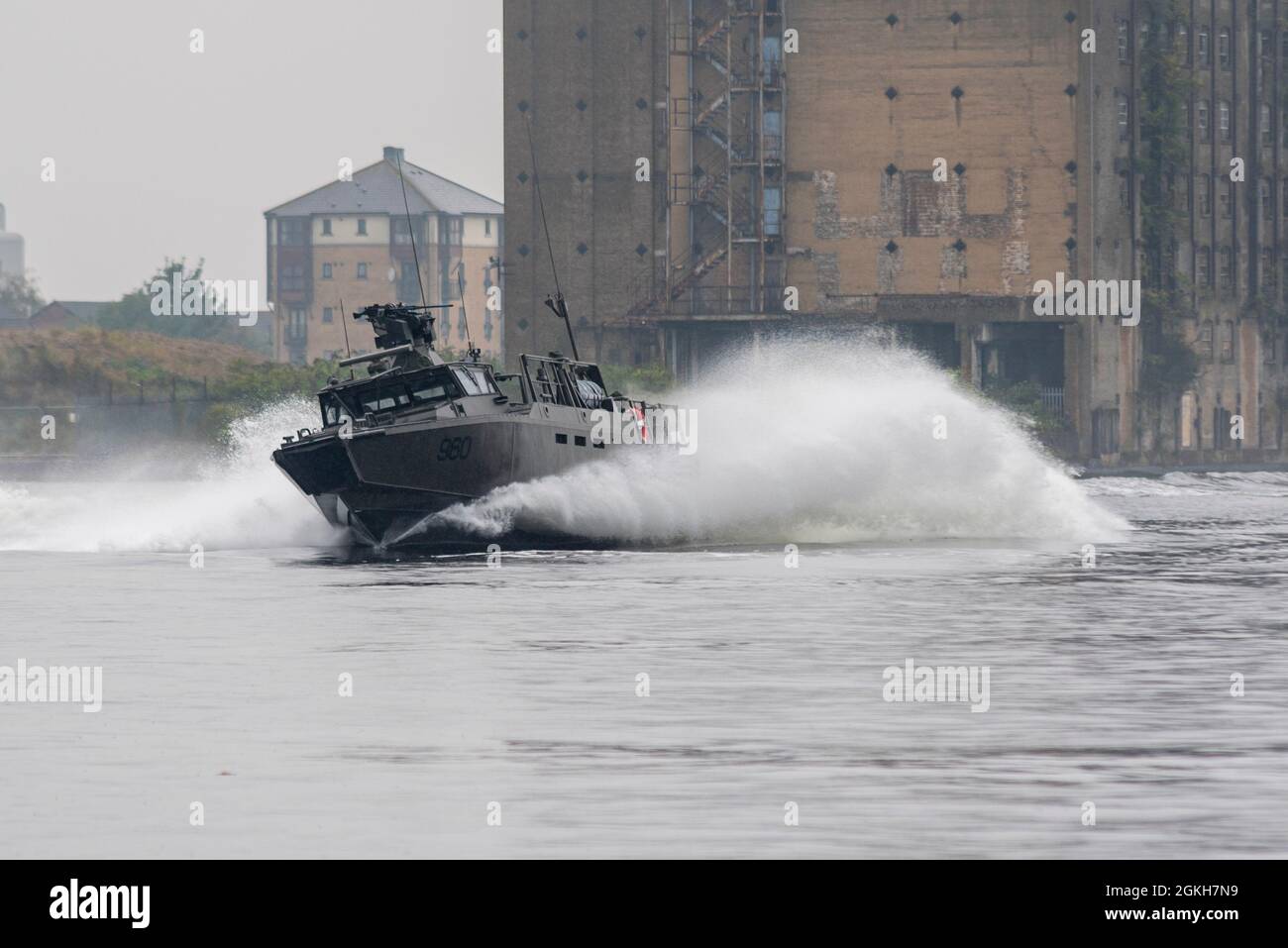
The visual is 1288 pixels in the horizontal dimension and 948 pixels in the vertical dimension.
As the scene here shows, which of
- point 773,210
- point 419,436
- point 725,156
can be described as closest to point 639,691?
point 419,436

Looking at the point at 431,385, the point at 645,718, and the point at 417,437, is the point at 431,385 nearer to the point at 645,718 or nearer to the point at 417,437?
the point at 417,437

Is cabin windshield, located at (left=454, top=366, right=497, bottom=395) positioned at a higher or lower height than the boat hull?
higher

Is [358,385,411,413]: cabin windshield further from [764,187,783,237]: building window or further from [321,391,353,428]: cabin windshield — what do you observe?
[764,187,783,237]: building window

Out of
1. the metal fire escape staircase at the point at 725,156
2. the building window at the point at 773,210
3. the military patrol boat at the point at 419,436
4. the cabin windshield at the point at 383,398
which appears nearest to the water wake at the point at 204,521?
the military patrol boat at the point at 419,436

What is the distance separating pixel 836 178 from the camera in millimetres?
125438

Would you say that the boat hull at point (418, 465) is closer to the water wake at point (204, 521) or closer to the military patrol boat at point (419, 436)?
the military patrol boat at point (419, 436)

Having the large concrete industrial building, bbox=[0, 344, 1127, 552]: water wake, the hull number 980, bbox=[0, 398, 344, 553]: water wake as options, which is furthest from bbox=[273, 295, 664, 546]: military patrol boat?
the large concrete industrial building

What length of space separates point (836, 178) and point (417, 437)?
79696mm

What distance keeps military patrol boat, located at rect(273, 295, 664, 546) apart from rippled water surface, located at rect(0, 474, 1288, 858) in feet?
15.4

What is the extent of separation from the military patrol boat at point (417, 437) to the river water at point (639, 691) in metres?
0.99

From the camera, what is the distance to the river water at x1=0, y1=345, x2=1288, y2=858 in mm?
18062

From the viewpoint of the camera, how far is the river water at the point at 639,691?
18062 millimetres
